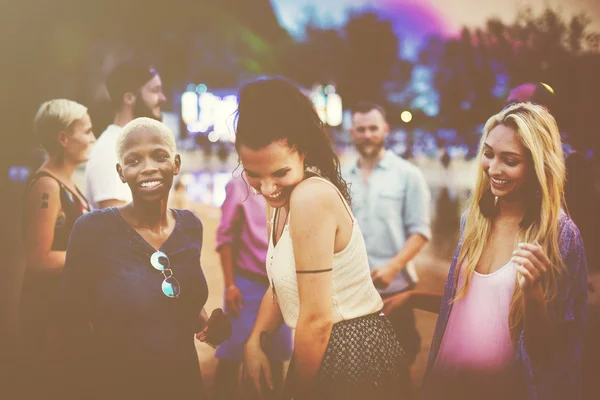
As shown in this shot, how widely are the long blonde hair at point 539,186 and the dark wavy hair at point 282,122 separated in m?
0.59

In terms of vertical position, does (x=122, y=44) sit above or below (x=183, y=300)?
above

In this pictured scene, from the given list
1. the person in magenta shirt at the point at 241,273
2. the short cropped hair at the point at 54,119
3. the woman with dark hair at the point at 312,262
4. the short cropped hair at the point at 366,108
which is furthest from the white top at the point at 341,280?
the short cropped hair at the point at 366,108

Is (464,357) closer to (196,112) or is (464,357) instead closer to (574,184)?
(574,184)

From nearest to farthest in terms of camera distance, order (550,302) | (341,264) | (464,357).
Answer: (341,264)
(550,302)
(464,357)

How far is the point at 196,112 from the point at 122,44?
507 millimetres

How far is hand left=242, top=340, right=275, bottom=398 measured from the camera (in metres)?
1.96

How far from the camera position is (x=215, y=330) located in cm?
224

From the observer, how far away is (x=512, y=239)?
2055 mm

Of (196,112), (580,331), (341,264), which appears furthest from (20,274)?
(580,331)

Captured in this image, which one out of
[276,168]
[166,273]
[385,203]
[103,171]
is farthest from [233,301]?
[276,168]

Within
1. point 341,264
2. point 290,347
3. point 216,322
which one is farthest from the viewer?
point 290,347

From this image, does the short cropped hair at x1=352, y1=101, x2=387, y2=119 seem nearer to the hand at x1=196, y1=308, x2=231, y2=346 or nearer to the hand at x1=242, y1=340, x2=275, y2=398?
the hand at x1=196, y1=308, x2=231, y2=346

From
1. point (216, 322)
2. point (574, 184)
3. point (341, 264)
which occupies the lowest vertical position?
point (216, 322)

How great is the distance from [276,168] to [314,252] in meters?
0.31
